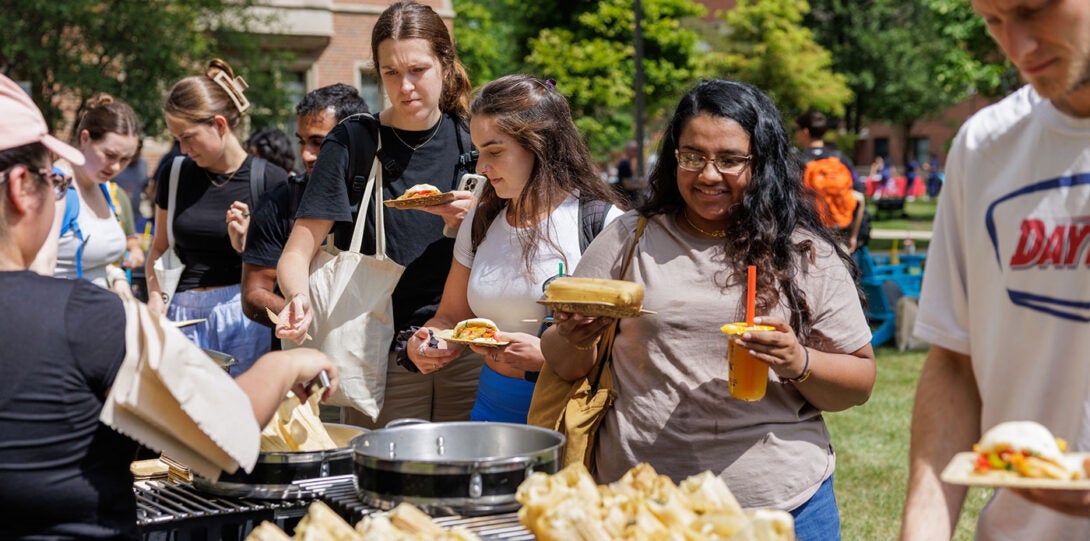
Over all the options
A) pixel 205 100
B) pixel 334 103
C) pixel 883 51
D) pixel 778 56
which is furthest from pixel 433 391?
pixel 883 51

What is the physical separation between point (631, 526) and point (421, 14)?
253cm

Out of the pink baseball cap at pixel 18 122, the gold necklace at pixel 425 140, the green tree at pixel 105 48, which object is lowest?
the pink baseball cap at pixel 18 122

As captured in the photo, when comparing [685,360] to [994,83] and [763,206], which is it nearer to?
[763,206]

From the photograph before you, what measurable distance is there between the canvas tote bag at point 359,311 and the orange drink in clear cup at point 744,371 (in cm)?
161

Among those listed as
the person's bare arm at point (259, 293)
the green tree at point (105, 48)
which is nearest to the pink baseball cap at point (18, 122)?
the person's bare arm at point (259, 293)

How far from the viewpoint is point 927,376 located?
2209 mm

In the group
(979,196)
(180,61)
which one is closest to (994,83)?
(180,61)

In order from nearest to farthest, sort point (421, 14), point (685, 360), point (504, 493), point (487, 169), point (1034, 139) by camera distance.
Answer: point (1034, 139), point (504, 493), point (685, 360), point (487, 169), point (421, 14)

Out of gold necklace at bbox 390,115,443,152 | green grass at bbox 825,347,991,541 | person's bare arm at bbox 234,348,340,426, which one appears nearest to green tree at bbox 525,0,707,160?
green grass at bbox 825,347,991,541

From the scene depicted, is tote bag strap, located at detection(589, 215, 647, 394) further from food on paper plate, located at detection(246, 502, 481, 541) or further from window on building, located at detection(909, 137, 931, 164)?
window on building, located at detection(909, 137, 931, 164)

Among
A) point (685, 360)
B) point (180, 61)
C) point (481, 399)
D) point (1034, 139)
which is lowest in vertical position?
point (481, 399)

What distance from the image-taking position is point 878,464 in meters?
6.89

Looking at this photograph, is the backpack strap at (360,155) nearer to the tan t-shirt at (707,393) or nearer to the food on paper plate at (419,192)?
the food on paper plate at (419,192)

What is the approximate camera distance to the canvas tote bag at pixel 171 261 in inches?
216
